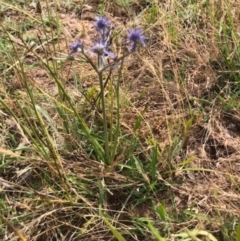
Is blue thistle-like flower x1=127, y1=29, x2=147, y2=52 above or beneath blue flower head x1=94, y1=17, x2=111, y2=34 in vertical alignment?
beneath

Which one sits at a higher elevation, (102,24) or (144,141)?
(102,24)

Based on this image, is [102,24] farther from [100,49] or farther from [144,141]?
[144,141]

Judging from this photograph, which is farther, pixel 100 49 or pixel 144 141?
pixel 144 141

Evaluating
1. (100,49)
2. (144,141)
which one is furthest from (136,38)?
(144,141)

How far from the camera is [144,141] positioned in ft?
5.41

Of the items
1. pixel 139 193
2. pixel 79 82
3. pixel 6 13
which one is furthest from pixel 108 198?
pixel 6 13

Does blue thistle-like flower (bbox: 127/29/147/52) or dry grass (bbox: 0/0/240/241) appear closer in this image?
blue thistle-like flower (bbox: 127/29/147/52)

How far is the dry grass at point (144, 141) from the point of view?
1.45 meters

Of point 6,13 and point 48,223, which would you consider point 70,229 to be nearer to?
point 48,223

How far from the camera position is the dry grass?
4.76ft

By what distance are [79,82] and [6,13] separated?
0.59m

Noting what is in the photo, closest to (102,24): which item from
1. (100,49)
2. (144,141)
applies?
(100,49)

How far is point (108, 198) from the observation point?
1.52 metres

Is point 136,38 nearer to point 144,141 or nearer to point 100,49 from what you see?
point 100,49
